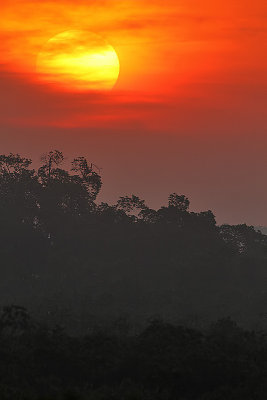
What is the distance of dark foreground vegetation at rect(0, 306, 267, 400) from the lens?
4488 cm

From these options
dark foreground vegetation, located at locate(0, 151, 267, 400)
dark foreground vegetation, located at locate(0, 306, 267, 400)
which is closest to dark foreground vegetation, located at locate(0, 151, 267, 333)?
dark foreground vegetation, located at locate(0, 151, 267, 400)

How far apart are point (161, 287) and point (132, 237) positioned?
36.7ft

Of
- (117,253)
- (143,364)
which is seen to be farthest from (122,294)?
(143,364)

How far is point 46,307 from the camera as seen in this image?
71.9 metres

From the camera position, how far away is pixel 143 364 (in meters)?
47.0

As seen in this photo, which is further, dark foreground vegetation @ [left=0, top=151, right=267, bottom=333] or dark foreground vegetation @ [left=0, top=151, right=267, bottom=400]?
dark foreground vegetation @ [left=0, top=151, right=267, bottom=333]

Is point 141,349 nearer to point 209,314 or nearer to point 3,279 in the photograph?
point 209,314

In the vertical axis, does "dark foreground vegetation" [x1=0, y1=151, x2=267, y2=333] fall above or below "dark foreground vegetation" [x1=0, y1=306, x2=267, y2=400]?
above

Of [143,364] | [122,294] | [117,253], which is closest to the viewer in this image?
[143,364]

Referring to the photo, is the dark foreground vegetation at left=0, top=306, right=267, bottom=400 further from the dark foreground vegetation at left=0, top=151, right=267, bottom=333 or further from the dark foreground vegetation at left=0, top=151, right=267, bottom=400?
the dark foreground vegetation at left=0, top=151, right=267, bottom=333

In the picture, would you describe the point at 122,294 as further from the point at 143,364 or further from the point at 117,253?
the point at 143,364

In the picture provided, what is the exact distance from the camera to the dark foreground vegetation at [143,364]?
147 feet

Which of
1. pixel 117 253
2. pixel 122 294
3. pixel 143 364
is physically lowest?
pixel 143 364

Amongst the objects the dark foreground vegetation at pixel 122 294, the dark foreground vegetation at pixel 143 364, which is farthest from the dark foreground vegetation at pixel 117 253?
the dark foreground vegetation at pixel 143 364
